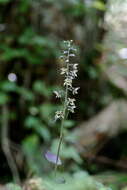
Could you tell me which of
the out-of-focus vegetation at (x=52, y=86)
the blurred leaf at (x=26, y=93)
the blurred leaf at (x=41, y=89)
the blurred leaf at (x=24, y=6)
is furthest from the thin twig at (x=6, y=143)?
the blurred leaf at (x=24, y=6)

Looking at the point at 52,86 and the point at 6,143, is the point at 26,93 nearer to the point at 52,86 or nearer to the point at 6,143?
the point at 52,86

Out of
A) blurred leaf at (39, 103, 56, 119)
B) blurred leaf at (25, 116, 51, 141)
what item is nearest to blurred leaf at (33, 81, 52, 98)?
blurred leaf at (39, 103, 56, 119)

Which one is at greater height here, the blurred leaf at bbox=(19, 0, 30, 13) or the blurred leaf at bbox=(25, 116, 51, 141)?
the blurred leaf at bbox=(19, 0, 30, 13)

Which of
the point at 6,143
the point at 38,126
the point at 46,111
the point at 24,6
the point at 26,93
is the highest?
the point at 24,6

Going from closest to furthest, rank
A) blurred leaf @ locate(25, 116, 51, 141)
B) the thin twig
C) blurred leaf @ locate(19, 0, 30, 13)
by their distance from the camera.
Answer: the thin twig, blurred leaf @ locate(25, 116, 51, 141), blurred leaf @ locate(19, 0, 30, 13)

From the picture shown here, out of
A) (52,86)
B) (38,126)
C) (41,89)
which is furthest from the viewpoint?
(52,86)

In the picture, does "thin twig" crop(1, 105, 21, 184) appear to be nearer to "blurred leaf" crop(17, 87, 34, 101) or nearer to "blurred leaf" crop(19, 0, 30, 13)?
"blurred leaf" crop(17, 87, 34, 101)

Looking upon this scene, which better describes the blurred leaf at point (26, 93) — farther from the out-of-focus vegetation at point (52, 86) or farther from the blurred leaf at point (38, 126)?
the blurred leaf at point (38, 126)

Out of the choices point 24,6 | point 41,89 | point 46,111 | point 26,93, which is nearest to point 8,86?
point 26,93
